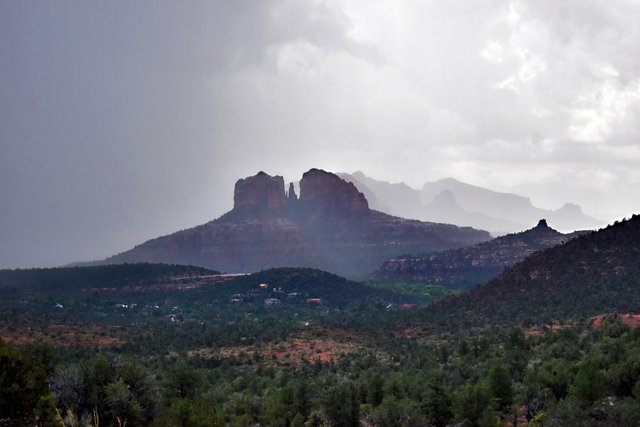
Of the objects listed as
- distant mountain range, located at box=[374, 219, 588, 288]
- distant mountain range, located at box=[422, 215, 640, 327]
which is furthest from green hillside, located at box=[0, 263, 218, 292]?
distant mountain range, located at box=[422, 215, 640, 327]

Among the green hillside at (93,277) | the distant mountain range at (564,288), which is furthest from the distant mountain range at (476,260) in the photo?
the green hillside at (93,277)

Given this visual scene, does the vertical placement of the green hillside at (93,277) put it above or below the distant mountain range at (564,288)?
above

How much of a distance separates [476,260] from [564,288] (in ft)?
262

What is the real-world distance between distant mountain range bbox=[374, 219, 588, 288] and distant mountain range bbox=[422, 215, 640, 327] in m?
56.4

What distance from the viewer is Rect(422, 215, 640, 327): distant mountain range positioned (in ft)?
213

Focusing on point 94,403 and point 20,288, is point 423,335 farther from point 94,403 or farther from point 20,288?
point 20,288

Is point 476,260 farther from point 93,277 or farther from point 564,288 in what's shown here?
point 93,277

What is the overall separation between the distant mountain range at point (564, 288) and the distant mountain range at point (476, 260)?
56368 millimetres

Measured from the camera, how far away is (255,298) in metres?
126

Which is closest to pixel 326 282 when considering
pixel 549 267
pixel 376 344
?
pixel 549 267

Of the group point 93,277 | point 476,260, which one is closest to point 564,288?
point 476,260

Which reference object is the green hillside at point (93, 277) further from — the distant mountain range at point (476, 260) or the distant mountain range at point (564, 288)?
the distant mountain range at point (564, 288)

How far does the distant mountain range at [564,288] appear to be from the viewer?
2557 inches

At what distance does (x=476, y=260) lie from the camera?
15325cm
